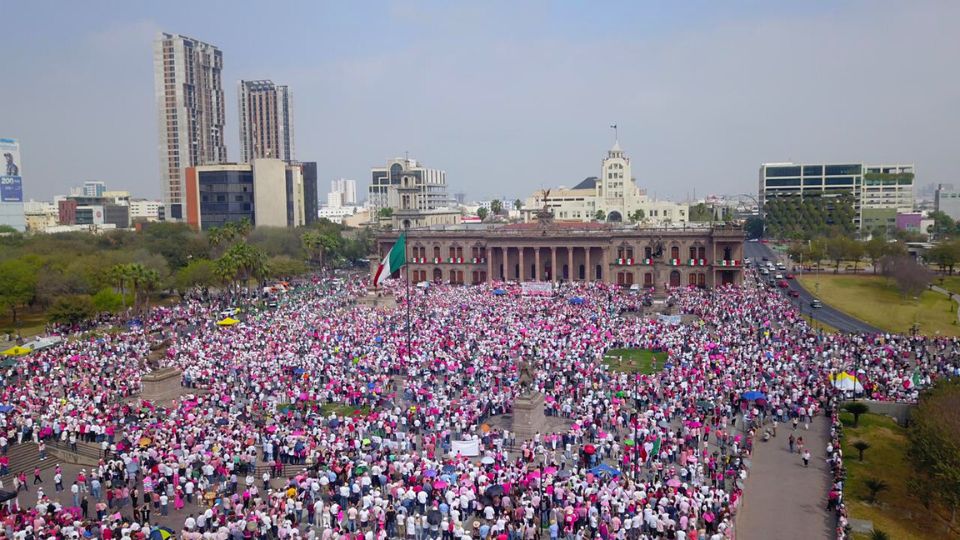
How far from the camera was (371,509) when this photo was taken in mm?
23500

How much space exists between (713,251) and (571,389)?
1996 inches

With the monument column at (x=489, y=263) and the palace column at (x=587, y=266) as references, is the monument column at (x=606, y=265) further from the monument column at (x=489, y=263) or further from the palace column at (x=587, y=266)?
A: the monument column at (x=489, y=263)

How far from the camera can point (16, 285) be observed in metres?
67.2

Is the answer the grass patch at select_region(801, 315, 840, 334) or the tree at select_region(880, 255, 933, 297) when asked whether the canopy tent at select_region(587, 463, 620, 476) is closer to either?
the grass patch at select_region(801, 315, 840, 334)

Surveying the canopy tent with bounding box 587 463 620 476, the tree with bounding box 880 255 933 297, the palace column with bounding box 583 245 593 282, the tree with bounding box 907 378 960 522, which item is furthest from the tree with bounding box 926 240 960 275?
the canopy tent with bounding box 587 463 620 476

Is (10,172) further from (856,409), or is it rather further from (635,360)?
(856,409)

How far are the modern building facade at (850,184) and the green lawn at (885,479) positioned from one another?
12988cm

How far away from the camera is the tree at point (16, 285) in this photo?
66.5 metres

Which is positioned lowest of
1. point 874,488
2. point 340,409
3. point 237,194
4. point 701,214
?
point 874,488

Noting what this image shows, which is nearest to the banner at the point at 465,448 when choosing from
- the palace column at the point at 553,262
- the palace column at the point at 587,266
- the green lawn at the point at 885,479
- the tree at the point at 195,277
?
the green lawn at the point at 885,479

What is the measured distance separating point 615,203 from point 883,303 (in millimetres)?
84335

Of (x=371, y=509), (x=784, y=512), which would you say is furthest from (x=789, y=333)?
(x=371, y=509)

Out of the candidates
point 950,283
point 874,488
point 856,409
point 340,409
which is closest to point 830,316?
point 950,283

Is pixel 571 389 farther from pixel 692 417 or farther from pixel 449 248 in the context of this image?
pixel 449 248
